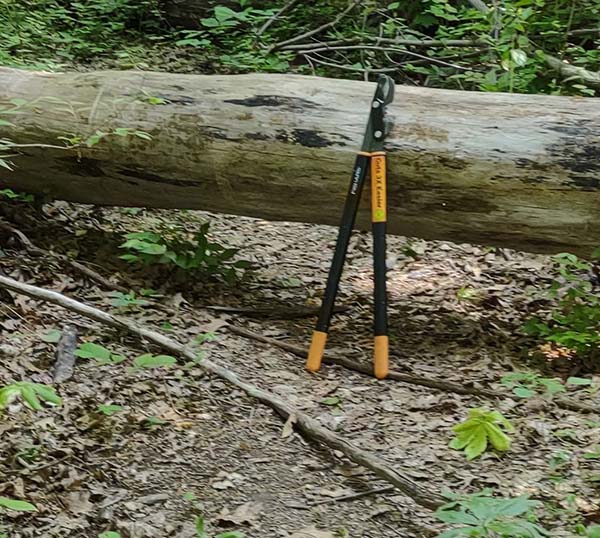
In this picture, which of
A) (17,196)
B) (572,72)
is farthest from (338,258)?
(572,72)

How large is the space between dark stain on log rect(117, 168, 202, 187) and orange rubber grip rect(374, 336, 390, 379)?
128 cm

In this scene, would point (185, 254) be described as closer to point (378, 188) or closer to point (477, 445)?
point (378, 188)

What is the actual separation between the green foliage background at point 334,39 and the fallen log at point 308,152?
1345 millimetres

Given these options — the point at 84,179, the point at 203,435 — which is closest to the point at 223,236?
the point at 84,179

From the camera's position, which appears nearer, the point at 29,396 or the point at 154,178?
the point at 29,396

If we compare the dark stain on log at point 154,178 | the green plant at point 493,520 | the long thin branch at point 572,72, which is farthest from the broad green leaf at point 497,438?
the long thin branch at point 572,72

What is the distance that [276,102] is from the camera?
13.3 ft

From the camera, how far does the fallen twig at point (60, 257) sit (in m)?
4.15

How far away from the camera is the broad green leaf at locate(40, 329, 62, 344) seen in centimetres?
356

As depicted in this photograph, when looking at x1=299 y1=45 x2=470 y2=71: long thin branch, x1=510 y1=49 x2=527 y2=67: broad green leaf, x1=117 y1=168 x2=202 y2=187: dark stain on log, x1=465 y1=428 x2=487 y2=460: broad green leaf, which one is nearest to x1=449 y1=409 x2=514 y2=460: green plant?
x1=465 y1=428 x2=487 y2=460: broad green leaf

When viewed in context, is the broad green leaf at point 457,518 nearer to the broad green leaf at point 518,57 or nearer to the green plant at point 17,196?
the green plant at point 17,196

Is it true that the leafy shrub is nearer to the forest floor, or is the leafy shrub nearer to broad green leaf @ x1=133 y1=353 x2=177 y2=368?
the forest floor

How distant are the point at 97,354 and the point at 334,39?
4666mm

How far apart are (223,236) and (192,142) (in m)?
1.15
